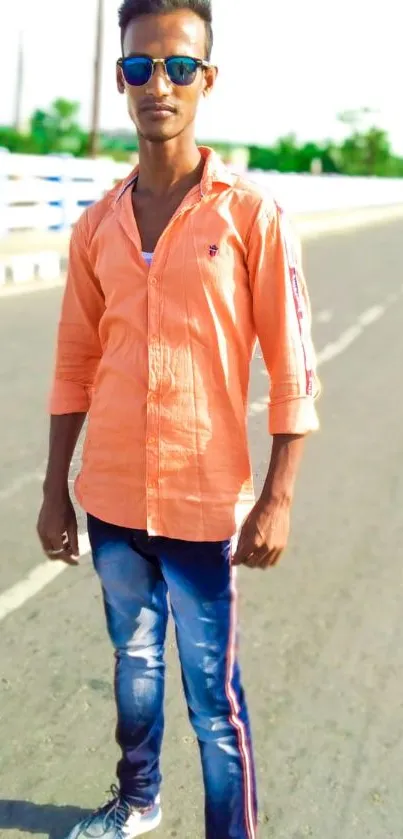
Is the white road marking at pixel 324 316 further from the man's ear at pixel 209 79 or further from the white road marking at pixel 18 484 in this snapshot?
the man's ear at pixel 209 79

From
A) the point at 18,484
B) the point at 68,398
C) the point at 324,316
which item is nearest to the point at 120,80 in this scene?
the point at 68,398

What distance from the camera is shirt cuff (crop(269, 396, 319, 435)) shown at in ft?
6.59

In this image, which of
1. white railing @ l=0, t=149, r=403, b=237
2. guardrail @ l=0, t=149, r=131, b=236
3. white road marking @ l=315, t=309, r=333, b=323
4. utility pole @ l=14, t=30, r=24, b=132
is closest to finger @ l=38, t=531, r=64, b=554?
A: white road marking @ l=315, t=309, r=333, b=323

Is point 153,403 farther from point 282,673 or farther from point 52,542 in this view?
point 282,673

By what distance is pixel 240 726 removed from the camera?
2238 millimetres

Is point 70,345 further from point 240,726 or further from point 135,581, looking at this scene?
point 240,726

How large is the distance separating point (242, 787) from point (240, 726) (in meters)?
0.15

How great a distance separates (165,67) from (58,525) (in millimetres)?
1047

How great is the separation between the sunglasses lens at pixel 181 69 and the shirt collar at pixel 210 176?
0.16 meters

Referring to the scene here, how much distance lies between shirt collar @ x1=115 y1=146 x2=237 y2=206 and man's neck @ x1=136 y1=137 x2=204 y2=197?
0.11 ft

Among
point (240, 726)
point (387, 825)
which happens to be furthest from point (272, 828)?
point (240, 726)

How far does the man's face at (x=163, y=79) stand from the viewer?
1975 mm

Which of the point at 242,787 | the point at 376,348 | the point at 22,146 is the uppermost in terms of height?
the point at 242,787

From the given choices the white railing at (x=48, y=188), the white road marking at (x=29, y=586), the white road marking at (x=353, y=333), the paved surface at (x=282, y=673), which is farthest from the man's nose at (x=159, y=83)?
the white railing at (x=48, y=188)
